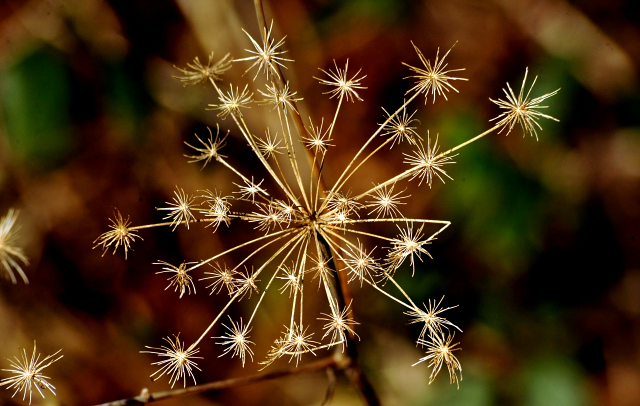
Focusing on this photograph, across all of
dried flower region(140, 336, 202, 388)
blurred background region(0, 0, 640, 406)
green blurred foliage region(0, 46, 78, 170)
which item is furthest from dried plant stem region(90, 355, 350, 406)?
green blurred foliage region(0, 46, 78, 170)

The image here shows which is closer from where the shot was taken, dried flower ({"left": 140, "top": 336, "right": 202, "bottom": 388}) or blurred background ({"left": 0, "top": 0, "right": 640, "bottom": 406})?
dried flower ({"left": 140, "top": 336, "right": 202, "bottom": 388})

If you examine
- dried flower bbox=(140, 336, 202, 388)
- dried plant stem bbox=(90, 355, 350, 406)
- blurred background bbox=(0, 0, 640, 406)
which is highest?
blurred background bbox=(0, 0, 640, 406)

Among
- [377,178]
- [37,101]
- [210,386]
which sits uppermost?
[37,101]

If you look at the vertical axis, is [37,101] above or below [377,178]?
above

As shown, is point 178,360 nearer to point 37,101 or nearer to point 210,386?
point 210,386

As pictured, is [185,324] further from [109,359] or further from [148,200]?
[148,200]

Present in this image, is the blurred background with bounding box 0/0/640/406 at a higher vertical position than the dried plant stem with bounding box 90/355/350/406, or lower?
higher

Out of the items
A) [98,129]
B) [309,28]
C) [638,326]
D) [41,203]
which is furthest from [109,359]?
[638,326]


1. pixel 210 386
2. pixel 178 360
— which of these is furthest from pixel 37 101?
pixel 210 386

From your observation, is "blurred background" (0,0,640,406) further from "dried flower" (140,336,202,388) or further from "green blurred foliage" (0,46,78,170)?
"dried flower" (140,336,202,388)

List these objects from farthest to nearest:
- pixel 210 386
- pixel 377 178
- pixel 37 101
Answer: pixel 377 178, pixel 37 101, pixel 210 386
